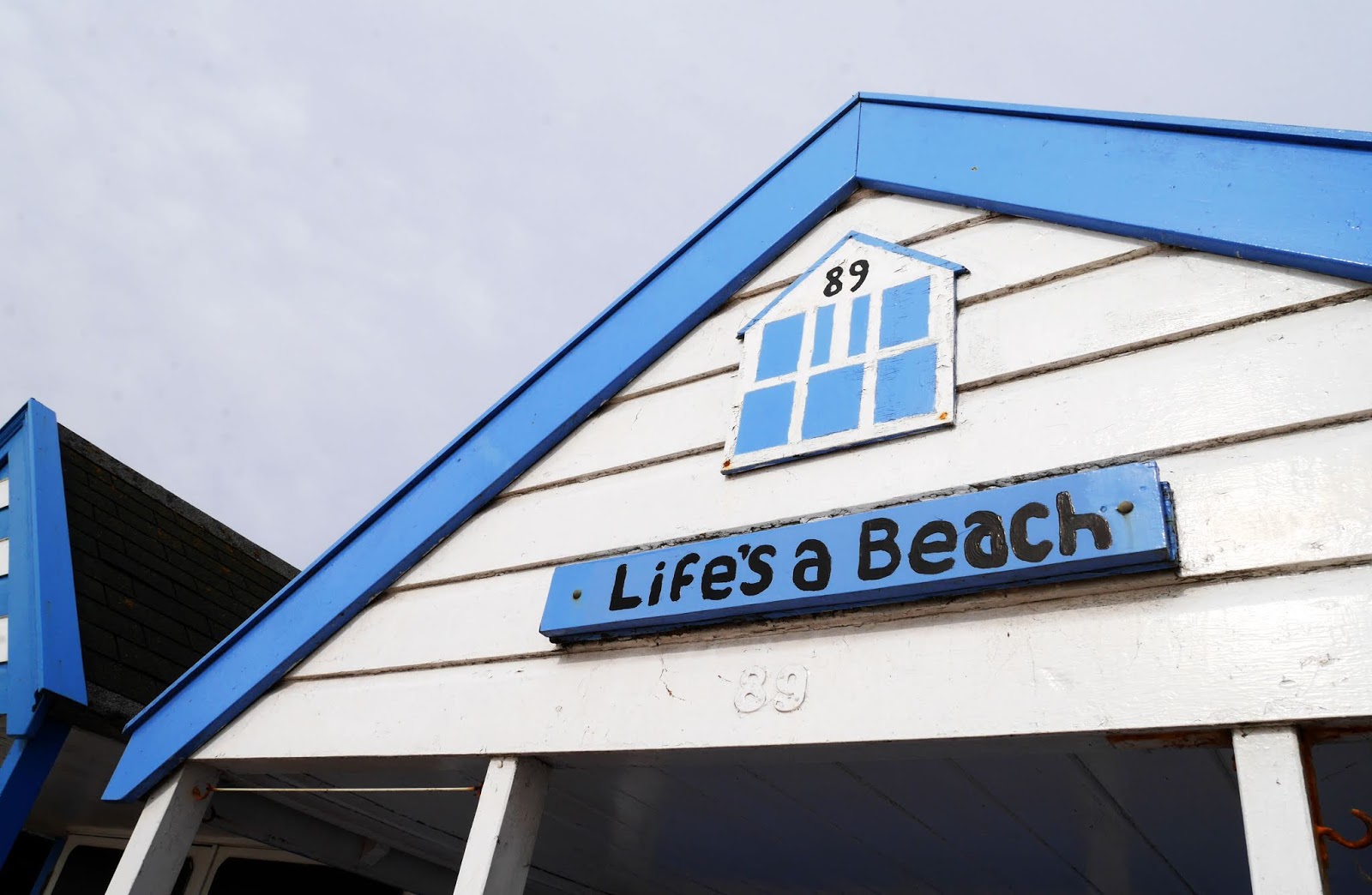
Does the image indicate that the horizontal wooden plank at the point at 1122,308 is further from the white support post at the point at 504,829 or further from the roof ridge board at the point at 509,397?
the white support post at the point at 504,829

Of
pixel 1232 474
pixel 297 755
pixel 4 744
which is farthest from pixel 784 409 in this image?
pixel 4 744

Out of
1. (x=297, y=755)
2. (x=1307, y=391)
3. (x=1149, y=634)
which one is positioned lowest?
(x=297, y=755)

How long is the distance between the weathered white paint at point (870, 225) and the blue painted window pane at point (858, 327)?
24cm

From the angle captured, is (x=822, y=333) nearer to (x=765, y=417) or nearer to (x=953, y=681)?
(x=765, y=417)

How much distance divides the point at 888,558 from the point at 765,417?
0.66 m

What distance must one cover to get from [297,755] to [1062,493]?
2.16 m

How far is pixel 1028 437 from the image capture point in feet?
6.73

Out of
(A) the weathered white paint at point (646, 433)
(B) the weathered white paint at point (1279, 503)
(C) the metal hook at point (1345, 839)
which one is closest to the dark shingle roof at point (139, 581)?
(A) the weathered white paint at point (646, 433)

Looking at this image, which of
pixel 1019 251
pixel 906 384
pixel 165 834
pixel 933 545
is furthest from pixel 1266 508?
pixel 165 834

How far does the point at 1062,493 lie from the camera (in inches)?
71.7

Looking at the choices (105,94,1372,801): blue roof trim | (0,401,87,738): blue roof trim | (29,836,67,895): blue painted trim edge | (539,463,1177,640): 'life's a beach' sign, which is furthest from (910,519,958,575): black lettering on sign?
(29,836,67,895): blue painted trim edge

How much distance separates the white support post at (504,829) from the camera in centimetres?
216

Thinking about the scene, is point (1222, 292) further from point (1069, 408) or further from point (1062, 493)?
point (1062, 493)

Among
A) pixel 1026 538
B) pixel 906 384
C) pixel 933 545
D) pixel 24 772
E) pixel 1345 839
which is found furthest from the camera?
pixel 24 772
